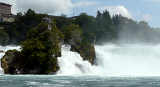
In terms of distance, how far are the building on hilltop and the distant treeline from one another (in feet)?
34.1

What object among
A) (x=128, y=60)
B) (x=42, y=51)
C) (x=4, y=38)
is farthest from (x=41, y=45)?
(x=4, y=38)

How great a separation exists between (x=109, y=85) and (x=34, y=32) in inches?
1195

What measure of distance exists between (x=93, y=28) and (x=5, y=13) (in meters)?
36.4

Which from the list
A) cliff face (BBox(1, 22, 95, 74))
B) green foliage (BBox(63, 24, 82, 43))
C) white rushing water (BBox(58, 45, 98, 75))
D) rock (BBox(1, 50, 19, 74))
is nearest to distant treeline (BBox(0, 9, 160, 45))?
green foliage (BBox(63, 24, 82, 43))

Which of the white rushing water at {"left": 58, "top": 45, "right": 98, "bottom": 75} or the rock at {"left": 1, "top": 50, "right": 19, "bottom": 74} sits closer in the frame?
the rock at {"left": 1, "top": 50, "right": 19, "bottom": 74}

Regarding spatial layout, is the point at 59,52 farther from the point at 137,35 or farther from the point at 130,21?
the point at 130,21

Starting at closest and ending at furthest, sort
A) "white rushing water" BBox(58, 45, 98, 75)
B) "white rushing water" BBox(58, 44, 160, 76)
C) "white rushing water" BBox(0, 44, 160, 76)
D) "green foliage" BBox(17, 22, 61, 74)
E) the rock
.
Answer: the rock → "green foliage" BBox(17, 22, 61, 74) → "white rushing water" BBox(58, 45, 98, 75) → "white rushing water" BBox(0, 44, 160, 76) → "white rushing water" BBox(58, 44, 160, 76)

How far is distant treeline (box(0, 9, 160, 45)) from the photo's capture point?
98688mm

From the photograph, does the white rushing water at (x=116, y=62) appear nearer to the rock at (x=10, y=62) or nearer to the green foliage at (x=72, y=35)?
the green foliage at (x=72, y=35)

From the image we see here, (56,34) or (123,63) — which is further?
(123,63)

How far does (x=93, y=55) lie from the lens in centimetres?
6800

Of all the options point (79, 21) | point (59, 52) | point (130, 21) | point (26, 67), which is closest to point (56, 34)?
point (59, 52)

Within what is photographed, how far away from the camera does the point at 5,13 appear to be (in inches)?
5379

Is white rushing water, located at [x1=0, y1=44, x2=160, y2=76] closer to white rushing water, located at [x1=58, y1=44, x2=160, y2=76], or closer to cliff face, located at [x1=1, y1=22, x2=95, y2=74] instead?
white rushing water, located at [x1=58, y1=44, x2=160, y2=76]
